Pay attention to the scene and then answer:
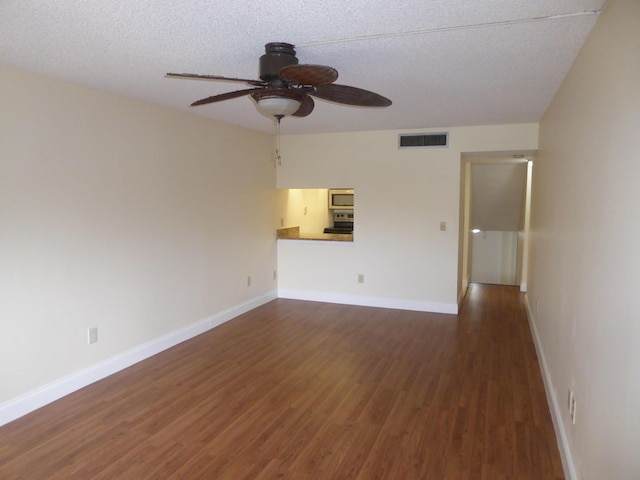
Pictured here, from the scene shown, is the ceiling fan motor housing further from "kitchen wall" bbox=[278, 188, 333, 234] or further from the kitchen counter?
"kitchen wall" bbox=[278, 188, 333, 234]

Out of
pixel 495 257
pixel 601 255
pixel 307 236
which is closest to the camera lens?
pixel 601 255

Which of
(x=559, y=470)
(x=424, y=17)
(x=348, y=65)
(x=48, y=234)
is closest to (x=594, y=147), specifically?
(x=424, y=17)

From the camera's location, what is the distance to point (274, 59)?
226 centimetres

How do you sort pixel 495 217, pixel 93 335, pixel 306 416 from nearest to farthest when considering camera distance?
pixel 306 416
pixel 93 335
pixel 495 217

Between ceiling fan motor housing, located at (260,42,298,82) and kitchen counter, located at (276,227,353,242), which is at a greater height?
ceiling fan motor housing, located at (260,42,298,82)

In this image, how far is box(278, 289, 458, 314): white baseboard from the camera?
5.47 meters

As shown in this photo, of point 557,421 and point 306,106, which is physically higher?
point 306,106

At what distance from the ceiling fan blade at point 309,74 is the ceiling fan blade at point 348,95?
0.20 m

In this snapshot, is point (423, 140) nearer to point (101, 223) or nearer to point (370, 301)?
point (370, 301)

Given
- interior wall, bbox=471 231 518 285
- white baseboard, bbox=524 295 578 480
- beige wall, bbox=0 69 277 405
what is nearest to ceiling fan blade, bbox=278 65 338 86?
beige wall, bbox=0 69 277 405

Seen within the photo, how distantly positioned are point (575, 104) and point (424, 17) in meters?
1.23

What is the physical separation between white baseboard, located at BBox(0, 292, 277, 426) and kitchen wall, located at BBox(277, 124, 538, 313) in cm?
170

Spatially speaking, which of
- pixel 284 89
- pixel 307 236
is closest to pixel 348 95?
pixel 284 89

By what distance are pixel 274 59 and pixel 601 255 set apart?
1.83m
